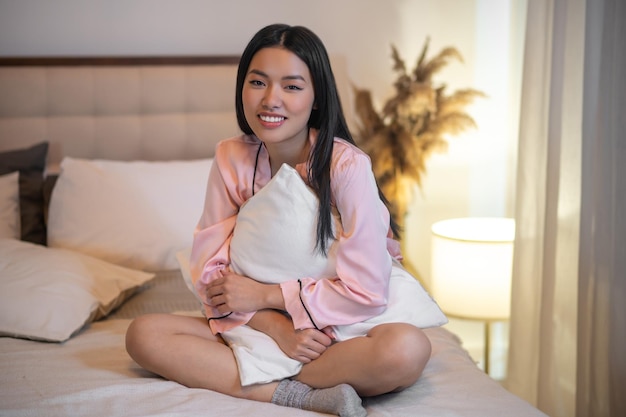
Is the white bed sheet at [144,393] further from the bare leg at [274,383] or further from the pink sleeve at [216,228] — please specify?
the pink sleeve at [216,228]

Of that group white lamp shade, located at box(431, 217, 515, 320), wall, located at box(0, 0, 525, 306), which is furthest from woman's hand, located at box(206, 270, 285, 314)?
wall, located at box(0, 0, 525, 306)

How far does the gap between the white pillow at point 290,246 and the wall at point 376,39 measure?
52.4 inches

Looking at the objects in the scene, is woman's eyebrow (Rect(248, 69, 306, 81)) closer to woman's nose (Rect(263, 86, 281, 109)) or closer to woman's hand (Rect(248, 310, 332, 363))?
woman's nose (Rect(263, 86, 281, 109))

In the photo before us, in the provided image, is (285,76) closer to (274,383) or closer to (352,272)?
(352,272)

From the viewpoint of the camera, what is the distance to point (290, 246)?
1.66m

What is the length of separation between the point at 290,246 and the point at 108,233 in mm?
985

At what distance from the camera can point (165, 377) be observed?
1.64 meters

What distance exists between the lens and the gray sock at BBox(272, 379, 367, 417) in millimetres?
1436

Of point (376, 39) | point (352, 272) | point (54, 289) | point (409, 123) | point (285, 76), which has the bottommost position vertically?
point (54, 289)

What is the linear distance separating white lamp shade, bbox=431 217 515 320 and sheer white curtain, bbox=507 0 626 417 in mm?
196

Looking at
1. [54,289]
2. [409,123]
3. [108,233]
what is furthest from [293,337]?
[409,123]

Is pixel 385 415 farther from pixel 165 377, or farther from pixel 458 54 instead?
pixel 458 54

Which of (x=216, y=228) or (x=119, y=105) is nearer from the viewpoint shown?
(x=216, y=228)

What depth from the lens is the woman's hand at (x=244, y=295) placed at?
1.66m
